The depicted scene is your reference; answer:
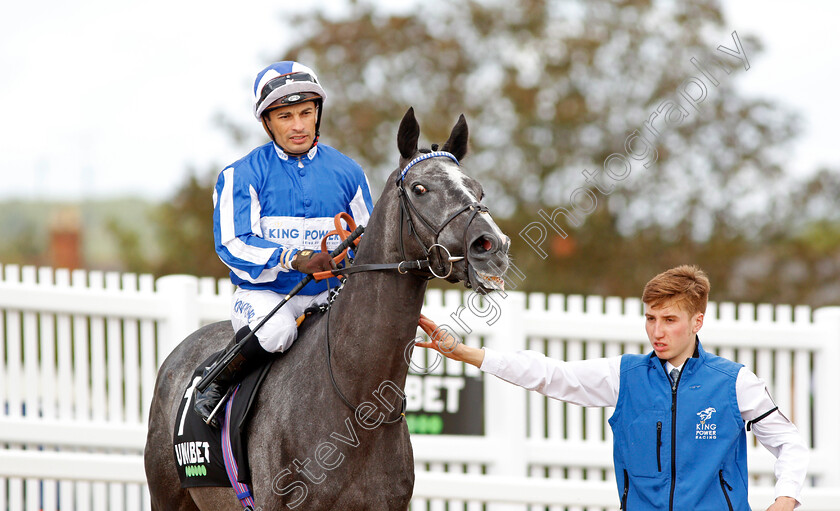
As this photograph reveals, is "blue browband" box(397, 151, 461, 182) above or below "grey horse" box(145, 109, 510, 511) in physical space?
above

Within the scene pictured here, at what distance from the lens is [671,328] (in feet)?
11.5

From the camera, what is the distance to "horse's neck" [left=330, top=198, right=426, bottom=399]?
340 cm

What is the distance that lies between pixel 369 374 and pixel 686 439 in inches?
50.1

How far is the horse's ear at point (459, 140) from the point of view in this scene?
3.56 m

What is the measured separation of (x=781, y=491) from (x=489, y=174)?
12717 millimetres

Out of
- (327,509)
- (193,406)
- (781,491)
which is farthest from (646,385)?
(193,406)

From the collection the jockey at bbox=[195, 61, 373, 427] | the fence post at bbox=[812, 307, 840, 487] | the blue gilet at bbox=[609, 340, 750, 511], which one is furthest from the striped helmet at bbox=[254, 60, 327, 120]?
the fence post at bbox=[812, 307, 840, 487]

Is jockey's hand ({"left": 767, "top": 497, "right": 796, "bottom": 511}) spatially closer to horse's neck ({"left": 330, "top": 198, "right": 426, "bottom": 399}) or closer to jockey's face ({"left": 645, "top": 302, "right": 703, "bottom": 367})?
jockey's face ({"left": 645, "top": 302, "right": 703, "bottom": 367})

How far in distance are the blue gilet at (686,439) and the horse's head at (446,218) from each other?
945mm

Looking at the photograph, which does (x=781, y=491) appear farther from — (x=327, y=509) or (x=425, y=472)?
(x=425, y=472)

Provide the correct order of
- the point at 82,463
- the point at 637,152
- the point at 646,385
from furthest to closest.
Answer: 1. the point at 637,152
2. the point at 82,463
3. the point at 646,385

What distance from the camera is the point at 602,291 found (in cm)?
1573

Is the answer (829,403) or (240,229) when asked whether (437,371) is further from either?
(240,229)

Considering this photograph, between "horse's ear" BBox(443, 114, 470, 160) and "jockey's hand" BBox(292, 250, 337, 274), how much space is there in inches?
25.9
